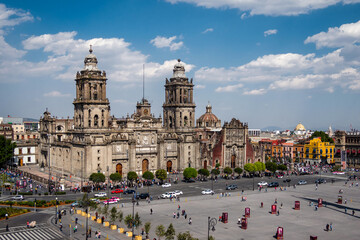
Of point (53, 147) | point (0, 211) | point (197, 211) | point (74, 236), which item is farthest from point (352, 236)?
point (53, 147)

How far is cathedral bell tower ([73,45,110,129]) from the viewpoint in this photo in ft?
316

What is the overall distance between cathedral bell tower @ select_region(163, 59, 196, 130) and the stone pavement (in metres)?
33.0

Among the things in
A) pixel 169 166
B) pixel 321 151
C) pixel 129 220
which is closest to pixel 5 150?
pixel 169 166

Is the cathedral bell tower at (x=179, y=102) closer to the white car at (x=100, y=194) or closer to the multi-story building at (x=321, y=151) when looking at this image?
the white car at (x=100, y=194)

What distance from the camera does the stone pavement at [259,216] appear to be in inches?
2130

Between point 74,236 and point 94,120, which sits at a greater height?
point 94,120

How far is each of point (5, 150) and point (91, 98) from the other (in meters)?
29.9

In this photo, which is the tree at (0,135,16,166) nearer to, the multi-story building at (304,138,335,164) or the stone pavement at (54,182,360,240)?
the stone pavement at (54,182,360,240)

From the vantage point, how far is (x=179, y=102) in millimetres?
112125

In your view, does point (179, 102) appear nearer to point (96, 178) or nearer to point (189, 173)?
point (189, 173)

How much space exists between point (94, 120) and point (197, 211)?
40.4m

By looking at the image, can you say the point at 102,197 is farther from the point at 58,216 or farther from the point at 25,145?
the point at 25,145

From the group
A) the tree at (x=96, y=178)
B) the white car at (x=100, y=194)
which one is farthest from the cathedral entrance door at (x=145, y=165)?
the white car at (x=100, y=194)

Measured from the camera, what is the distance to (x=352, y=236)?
176 feet
